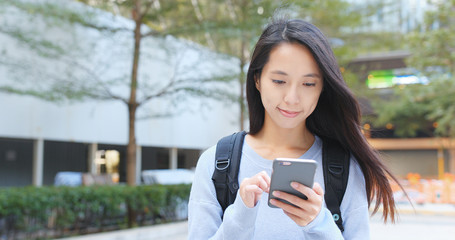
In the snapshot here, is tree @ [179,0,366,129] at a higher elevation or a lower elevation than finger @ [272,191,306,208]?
higher

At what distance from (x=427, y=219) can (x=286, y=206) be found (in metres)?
13.1

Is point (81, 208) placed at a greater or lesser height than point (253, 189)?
lesser

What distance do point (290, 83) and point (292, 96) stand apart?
1.7 inches

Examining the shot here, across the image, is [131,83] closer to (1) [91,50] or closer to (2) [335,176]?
(1) [91,50]

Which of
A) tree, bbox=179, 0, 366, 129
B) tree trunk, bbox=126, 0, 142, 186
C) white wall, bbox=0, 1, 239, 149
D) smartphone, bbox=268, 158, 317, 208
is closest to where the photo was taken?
smartphone, bbox=268, 158, 317, 208

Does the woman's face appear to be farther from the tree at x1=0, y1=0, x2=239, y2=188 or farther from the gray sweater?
the tree at x1=0, y1=0, x2=239, y2=188

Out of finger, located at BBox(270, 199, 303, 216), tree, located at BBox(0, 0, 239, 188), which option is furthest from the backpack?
tree, located at BBox(0, 0, 239, 188)

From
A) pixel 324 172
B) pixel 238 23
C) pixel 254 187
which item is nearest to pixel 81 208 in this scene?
pixel 238 23

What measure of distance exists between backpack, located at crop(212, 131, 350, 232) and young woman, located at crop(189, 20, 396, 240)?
24mm

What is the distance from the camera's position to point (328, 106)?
1738 millimetres

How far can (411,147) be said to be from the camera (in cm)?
3422

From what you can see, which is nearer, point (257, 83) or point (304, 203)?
point (304, 203)

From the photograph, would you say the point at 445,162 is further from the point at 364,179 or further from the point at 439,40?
the point at 364,179

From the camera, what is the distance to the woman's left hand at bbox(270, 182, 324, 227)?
49.0 inches
